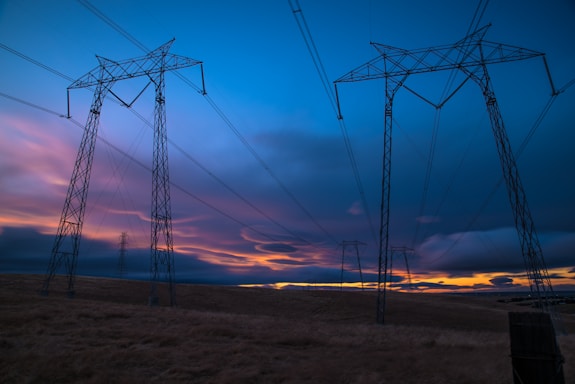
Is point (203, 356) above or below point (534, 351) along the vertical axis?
below

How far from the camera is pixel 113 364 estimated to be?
41.7 feet

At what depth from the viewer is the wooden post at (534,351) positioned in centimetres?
590

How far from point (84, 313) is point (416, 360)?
23.7 metres

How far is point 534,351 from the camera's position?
5984mm

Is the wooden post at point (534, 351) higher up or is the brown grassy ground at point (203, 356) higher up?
the wooden post at point (534, 351)

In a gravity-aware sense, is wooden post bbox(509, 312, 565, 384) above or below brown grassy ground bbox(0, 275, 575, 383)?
above

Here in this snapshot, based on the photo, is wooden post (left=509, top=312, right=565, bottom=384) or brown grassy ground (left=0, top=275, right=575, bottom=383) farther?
brown grassy ground (left=0, top=275, right=575, bottom=383)

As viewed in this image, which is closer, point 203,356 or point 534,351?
point 534,351

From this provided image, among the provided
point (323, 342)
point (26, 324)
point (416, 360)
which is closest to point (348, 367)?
point (416, 360)

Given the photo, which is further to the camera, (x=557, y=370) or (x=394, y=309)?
(x=394, y=309)

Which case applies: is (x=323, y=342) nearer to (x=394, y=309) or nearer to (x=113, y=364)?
(x=113, y=364)

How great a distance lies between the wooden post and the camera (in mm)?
5898

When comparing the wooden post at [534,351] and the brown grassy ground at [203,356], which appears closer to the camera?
the wooden post at [534,351]

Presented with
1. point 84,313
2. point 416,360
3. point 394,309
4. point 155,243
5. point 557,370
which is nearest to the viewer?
point 557,370
